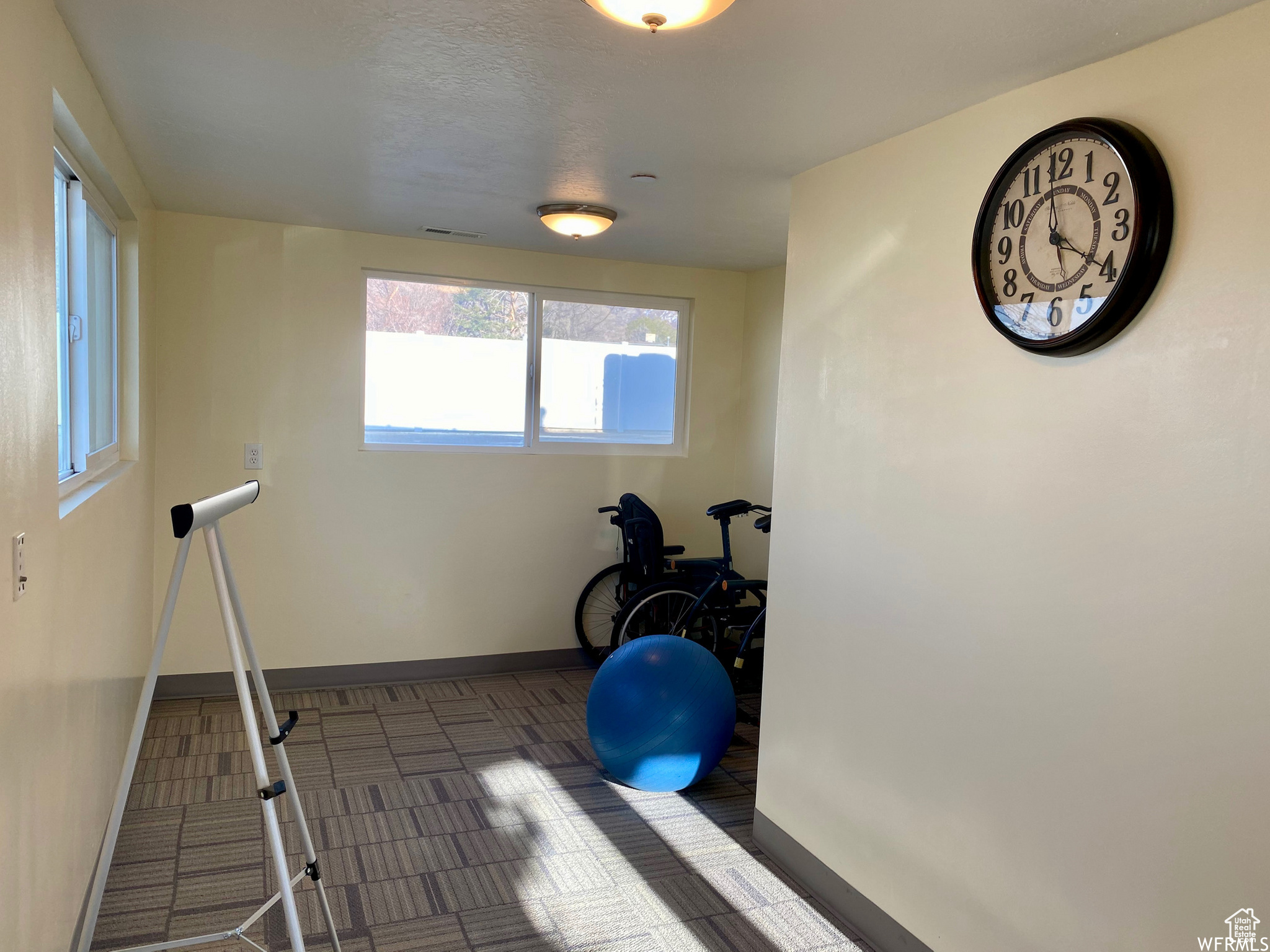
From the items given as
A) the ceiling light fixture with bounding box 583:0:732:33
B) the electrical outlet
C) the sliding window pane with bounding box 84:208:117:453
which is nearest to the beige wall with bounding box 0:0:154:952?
the electrical outlet

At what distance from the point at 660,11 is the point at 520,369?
3423mm

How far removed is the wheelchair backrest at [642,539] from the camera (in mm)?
4773

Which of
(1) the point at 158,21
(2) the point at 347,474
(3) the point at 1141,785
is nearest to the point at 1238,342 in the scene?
(3) the point at 1141,785

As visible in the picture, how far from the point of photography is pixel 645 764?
10.9 feet

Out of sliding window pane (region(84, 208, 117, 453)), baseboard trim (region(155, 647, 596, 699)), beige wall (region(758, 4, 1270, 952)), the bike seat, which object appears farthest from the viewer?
the bike seat

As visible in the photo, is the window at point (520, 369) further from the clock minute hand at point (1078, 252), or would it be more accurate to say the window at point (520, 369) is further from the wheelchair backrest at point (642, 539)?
the clock minute hand at point (1078, 252)

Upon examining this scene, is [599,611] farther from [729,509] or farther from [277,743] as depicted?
[277,743]

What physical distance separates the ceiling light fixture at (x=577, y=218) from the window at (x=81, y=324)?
5.14 ft

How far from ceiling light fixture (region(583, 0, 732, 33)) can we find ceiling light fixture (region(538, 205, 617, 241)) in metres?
1.94

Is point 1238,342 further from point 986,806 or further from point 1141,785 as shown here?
point 986,806

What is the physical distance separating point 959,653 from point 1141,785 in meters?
0.53

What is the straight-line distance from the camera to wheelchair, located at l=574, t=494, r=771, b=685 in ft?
15.2

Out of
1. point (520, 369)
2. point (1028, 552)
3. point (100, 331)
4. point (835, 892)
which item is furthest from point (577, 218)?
point (835, 892)

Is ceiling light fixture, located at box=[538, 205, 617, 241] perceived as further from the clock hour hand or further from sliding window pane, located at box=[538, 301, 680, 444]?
the clock hour hand
